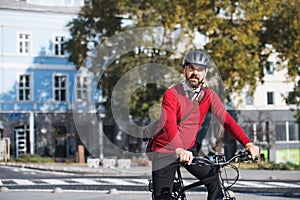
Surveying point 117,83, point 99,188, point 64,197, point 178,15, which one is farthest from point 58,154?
point 64,197

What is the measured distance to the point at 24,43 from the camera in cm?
4466

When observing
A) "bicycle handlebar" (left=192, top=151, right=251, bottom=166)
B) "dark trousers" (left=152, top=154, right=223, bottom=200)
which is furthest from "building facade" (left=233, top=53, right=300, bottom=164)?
"bicycle handlebar" (left=192, top=151, right=251, bottom=166)

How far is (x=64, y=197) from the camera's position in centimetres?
1434

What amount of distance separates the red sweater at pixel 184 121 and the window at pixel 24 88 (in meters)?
39.3

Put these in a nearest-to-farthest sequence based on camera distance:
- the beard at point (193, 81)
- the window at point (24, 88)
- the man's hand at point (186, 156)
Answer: the man's hand at point (186, 156), the beard at point (193, 81), the window at point (24, 88)

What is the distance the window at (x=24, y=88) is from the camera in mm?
45325

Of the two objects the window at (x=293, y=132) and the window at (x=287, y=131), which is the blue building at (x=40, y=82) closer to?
the window at (x=287, y=131)

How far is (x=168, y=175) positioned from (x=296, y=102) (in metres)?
32.3

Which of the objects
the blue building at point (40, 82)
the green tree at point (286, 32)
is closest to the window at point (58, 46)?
the blue building at point (40, 82)

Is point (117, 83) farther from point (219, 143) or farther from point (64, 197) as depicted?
point (64, 197)

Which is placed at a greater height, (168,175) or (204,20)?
(204,20)

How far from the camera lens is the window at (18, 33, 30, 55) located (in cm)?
4372

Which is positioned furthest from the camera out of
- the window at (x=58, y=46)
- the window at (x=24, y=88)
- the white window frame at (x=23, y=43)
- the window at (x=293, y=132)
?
the window at (x=293, y=132)

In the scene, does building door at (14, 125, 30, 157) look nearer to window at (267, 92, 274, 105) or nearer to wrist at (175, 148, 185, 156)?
window at (267, 92, 274, 105)
